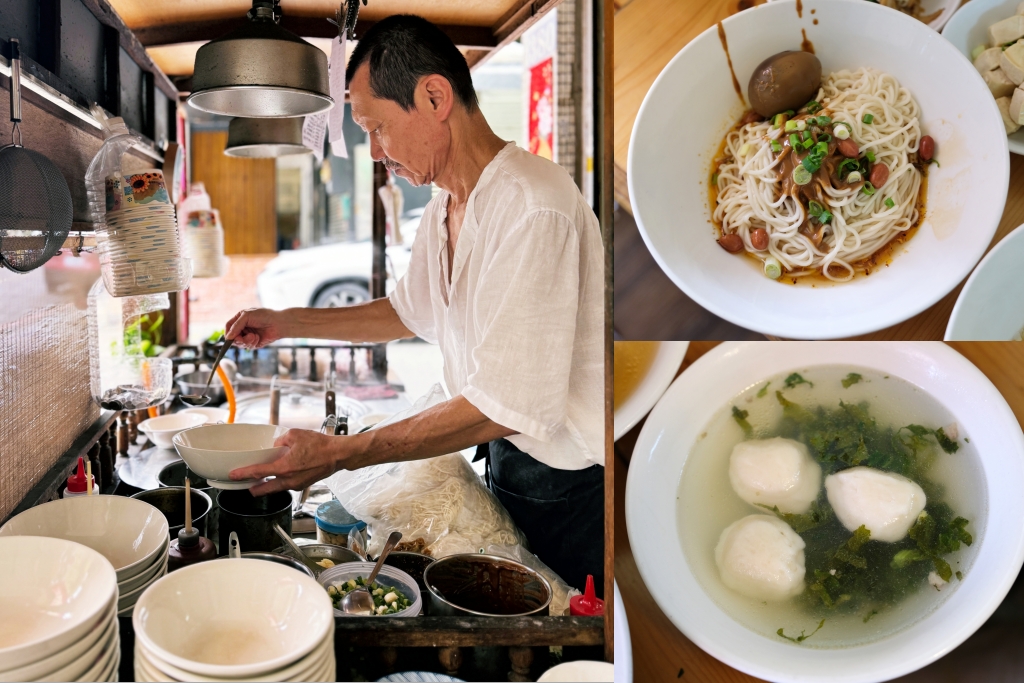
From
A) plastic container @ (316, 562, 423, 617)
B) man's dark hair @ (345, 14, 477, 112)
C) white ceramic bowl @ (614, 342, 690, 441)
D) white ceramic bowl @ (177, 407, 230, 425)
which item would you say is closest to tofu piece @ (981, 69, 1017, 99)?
white ceramic bowl @ (614, 342, 690, 441)

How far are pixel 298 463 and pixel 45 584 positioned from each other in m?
0.46

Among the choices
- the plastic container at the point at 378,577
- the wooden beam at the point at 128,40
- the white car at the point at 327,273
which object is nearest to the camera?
the plastic container at the point at 378,577

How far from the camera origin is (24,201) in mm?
1276

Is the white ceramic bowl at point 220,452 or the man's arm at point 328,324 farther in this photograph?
the man's arm at point 328,324

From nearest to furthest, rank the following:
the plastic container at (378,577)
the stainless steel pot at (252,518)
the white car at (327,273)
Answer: the plastic container at (378,577) < the stainless steel pot at (252,518) < the white car at (327,273)

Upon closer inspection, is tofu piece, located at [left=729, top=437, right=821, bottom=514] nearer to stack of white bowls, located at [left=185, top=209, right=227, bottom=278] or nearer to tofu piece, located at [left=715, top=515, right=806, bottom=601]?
tofu piece, located at [left=715, top=515, right=806, bottom=601]

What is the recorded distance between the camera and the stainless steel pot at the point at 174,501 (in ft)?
4.80

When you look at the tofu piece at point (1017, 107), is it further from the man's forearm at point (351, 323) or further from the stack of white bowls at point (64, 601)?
the man's forearm at point (351, 323)

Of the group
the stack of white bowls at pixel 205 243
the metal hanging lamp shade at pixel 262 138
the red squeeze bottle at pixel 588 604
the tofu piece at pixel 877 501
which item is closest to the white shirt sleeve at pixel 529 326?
the red squeeze bottle at pixel 588 604

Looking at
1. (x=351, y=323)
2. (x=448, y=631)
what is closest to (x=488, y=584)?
(x=448, y=631)

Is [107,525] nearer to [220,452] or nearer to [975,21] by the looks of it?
[220,452]

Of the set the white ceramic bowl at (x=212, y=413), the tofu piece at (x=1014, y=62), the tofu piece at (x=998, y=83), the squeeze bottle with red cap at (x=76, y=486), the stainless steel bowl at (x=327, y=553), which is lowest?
the stainless steel bowl at (x=327, y=553)

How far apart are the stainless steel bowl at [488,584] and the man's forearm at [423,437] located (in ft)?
0.77

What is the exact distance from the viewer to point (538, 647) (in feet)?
4.02
